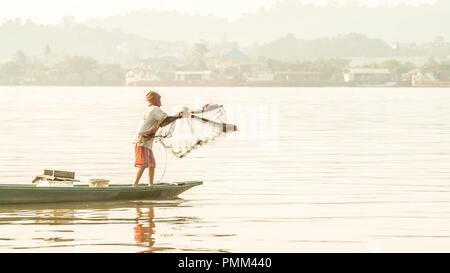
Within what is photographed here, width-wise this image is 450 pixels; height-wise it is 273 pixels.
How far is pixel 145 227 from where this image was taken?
18172mm

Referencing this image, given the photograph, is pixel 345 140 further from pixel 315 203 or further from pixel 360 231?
pixel 360 231

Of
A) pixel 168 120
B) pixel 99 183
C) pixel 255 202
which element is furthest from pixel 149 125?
pixel 255 202

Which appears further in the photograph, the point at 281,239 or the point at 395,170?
the point at 395,170

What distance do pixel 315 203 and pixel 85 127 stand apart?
36.7 metres

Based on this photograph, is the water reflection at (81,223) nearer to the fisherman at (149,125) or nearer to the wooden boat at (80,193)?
the wooden boat at (80,193)

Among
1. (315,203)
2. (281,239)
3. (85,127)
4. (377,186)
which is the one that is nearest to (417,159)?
(377,186)

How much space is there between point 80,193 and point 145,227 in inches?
119

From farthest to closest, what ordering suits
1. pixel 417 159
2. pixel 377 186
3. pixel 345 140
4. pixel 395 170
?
pixel 345 140, pixel 417 159, pixel 395 170, pixel 377 186

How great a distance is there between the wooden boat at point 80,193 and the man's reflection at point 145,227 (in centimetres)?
74

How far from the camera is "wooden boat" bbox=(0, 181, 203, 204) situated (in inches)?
794

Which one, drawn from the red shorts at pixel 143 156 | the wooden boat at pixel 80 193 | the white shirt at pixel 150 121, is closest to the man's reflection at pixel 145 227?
the wooden boat at pixel 80 193

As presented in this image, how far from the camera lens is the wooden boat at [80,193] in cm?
2017
